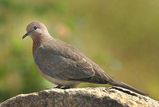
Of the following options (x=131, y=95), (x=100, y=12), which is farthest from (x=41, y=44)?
(x=100, y=12)

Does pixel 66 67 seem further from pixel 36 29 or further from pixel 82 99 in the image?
pixel 82 99

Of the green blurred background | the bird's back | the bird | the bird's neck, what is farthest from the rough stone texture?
the green blurred background

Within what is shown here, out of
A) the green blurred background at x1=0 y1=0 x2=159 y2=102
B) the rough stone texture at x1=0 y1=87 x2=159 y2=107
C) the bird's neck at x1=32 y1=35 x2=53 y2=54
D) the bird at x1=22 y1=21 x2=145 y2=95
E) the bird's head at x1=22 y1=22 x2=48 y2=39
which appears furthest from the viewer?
the green blurred background at x1=0 y1=0 x2=159 y2=102

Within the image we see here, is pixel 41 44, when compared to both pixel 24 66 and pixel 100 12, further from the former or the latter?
pixel 100 12

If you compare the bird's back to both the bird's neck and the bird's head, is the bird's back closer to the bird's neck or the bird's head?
the bird's neck

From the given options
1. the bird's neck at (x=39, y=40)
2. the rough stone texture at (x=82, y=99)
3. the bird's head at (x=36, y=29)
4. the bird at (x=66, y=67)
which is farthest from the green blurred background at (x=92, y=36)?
the rough stone texture at (x=82, y=99)
